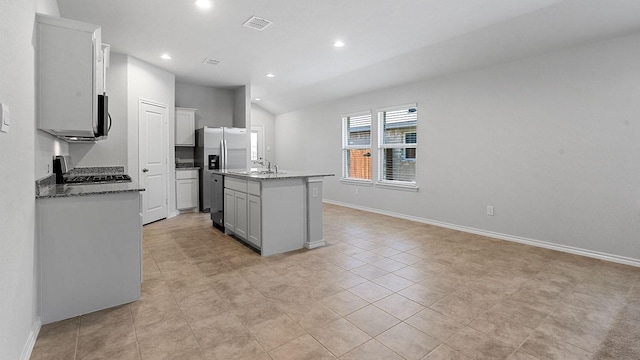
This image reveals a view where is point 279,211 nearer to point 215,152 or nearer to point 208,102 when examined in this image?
point 215,152

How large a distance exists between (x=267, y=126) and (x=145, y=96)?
430 centimetres

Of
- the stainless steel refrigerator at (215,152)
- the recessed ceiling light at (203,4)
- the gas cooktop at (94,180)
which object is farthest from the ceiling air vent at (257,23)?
the stainless steel refrigerator at (215,152)

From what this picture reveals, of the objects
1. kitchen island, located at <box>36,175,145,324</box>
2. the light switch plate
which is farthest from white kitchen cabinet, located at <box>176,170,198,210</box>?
the light switch plate

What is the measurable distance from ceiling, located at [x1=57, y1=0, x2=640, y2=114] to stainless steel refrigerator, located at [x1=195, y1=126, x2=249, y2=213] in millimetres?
1305

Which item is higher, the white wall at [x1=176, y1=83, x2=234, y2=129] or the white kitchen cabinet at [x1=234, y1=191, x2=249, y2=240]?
the white wall at [x1=176, y1=83, x2=234, y2=129]

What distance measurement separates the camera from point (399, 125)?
19.4ft

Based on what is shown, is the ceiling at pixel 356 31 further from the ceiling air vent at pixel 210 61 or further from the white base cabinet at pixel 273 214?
the white base cabinet at pixel 273 214

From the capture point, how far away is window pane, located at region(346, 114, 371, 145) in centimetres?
657

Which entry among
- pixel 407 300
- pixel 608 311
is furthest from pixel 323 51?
pixel 608 311

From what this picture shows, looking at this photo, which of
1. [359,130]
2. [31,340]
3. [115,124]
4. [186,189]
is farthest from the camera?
[359,130]

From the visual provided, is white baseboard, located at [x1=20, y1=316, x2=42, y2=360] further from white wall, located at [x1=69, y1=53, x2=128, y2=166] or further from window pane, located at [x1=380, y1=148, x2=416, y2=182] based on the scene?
window pane, located at [x1=380, y1=148, x2=416, y2=182]

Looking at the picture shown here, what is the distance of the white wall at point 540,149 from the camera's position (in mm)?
3406

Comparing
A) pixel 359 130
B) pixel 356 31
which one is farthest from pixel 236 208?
pixel 359 130

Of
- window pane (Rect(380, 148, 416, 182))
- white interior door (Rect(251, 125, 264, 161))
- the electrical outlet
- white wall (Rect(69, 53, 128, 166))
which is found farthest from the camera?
white interior door (Rect(251, 125, 264, 161))
